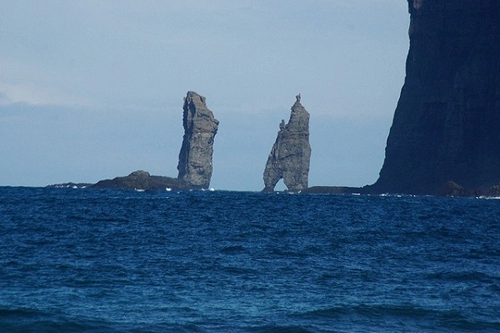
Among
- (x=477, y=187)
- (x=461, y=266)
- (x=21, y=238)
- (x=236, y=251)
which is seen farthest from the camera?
(x=477, y=187)

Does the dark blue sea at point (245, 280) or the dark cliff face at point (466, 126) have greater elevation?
the dark cliff face at point (466, 126)

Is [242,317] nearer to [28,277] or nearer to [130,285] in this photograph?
[130,285]

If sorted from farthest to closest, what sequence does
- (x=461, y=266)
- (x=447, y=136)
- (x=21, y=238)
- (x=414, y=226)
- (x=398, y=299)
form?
1. (x=447, y=136)
2. (x=414, y=226)
3. (x=21, y=238)
4. (x=461, y=266)
5. (x=398, y=299)

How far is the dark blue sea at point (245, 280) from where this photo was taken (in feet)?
84.3

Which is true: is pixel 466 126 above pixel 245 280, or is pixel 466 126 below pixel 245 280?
above

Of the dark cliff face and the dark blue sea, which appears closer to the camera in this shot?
the dark blue sea

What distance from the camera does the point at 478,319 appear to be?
2659 centimetres

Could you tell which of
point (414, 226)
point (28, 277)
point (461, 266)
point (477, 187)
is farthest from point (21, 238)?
point (477, 187)

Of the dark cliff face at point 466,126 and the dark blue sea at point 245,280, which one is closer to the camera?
the dark blue sea at point 245,280

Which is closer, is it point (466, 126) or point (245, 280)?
point (245, 280)

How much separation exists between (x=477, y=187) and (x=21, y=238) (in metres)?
143

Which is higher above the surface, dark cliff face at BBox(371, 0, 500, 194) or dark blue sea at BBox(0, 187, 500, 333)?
dark cliff face at BBox(371, 0, 500, 194)

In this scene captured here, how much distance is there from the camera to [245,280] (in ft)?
108

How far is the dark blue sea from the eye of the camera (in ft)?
84.3
